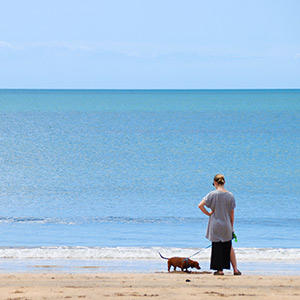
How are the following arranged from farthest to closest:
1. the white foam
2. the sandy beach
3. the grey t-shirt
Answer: the white foam
the grey t-shirt
the sandy beach

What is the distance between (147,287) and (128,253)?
477cm

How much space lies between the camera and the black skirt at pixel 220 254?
27.2 feet

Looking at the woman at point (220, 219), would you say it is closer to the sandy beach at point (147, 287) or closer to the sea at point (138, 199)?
the sandy beach at point (147, 287)

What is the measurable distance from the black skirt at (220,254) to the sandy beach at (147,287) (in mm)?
210

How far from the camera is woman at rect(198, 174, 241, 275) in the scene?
8.12m

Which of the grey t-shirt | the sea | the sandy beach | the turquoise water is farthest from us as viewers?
the turquoise water

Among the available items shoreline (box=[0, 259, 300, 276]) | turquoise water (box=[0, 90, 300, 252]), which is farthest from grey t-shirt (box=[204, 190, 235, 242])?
turquoise water (box=[0, 90, 300, 252])

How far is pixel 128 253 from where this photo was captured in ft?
39.4

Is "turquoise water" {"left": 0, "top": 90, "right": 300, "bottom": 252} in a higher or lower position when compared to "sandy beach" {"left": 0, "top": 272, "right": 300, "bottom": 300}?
higher

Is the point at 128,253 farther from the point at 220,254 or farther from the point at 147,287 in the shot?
the point at 147,287

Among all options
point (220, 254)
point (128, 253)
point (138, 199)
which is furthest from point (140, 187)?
point (220, 254)

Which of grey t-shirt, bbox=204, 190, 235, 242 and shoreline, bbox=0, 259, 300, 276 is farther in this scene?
shoreline, bbox=0, 259, 300, 276

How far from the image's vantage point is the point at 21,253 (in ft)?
38.8

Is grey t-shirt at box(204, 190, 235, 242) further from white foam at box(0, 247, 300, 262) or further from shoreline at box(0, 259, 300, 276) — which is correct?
white foam at box(0, 247, 300, 262)
